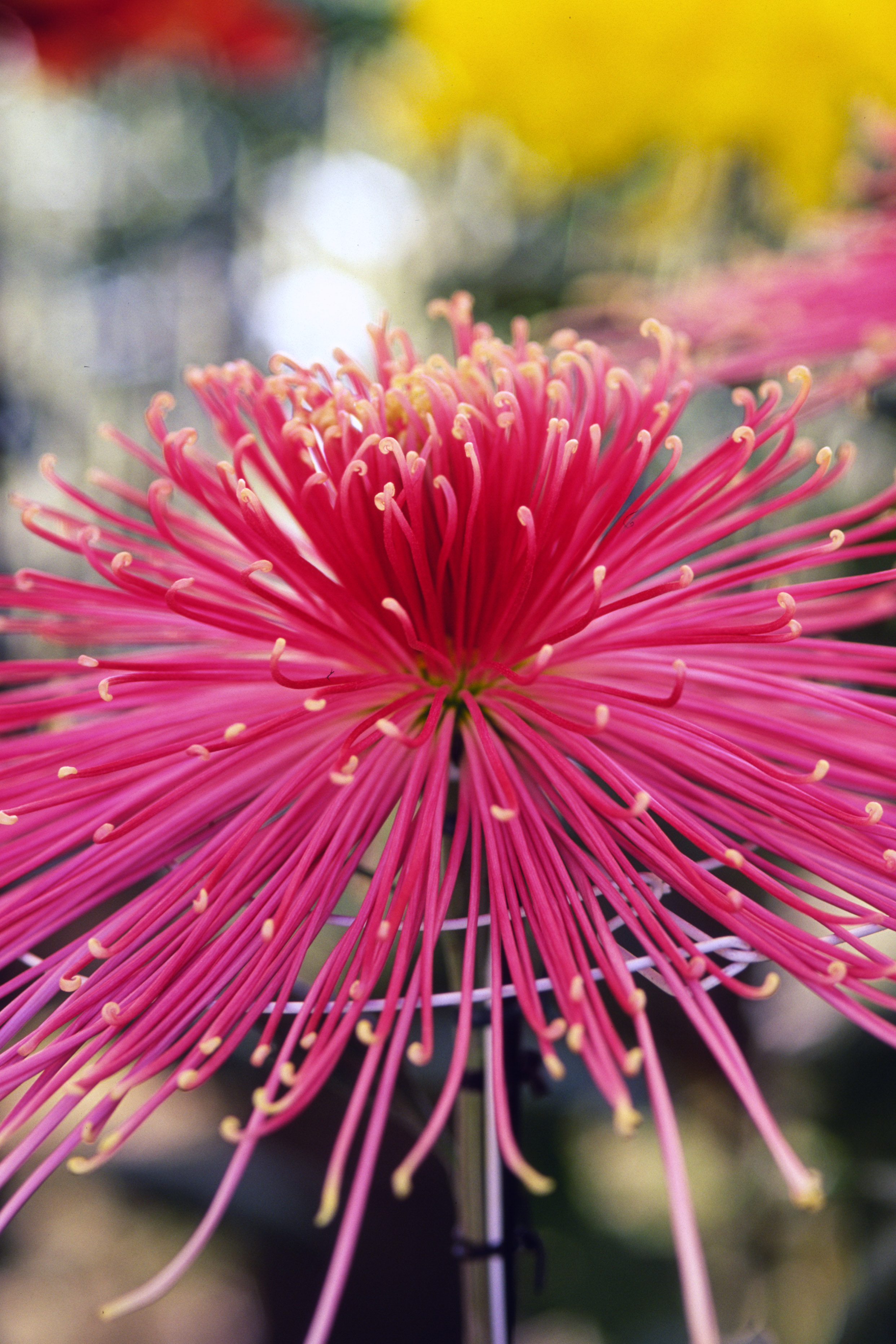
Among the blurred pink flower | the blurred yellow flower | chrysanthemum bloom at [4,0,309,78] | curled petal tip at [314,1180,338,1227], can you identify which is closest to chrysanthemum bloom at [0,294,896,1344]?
curled petal tip at [314,1180,338,1227]

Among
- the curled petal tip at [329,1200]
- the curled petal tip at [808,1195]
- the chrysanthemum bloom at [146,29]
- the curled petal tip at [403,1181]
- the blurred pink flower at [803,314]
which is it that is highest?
the chrysanthemum bloom at [146,29]

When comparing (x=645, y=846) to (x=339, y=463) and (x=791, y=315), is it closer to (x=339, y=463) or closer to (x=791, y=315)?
(x=339, y=463)

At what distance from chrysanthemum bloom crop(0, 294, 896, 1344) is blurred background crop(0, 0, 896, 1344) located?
8 centimetres

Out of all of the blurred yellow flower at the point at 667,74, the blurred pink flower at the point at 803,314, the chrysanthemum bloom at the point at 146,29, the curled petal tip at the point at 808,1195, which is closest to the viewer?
the curled petal tip at the point at 808,1195

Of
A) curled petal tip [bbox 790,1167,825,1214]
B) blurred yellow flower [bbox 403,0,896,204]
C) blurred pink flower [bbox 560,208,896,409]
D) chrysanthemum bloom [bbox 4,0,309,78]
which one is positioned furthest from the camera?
chrysanthemum bloom [bbox 4,0,309,78]

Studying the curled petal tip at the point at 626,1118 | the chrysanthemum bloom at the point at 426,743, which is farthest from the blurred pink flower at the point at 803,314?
the curled petal tip at the point at 626,1118

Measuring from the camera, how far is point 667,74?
0.68 meters

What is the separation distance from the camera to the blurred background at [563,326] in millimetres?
526

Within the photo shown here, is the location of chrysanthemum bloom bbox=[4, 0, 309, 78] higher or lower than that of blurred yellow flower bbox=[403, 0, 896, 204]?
higher

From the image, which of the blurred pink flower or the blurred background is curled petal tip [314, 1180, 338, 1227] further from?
the blurred pink flower

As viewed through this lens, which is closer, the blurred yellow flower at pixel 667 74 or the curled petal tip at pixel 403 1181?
the curled petal tip at pixel 403 1181

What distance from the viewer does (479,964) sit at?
29 cm

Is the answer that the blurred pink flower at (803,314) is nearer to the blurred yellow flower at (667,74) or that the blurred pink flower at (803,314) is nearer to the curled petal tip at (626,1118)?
the blurred yellow flower at (667,74)

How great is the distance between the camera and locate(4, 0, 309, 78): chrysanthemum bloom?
77cm
